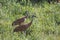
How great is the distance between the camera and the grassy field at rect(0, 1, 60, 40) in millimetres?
6590

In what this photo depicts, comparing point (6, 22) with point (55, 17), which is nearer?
point (6, 22)

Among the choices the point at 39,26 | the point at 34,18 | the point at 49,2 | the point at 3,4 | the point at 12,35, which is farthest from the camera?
the point at 49,2

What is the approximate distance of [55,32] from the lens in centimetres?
726

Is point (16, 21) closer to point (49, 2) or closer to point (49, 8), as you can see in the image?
point (49, 8)

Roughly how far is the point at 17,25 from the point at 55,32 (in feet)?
3.38

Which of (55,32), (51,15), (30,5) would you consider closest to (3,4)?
(30,5)

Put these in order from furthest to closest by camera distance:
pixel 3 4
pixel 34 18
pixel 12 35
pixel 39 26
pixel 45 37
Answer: pixel 3 4
pixel 34 18
pixel 39 26
pixel 45 37
pixel 12 35

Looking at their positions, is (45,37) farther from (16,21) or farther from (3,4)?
(3,4)

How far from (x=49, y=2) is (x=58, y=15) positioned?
4.65 ft

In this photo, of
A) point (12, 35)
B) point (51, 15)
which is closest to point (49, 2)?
point (51, 15)

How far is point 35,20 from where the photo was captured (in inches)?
304

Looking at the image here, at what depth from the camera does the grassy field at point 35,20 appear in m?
6.59

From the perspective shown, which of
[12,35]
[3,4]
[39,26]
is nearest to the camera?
[12,35]

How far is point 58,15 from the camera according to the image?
322 inches
